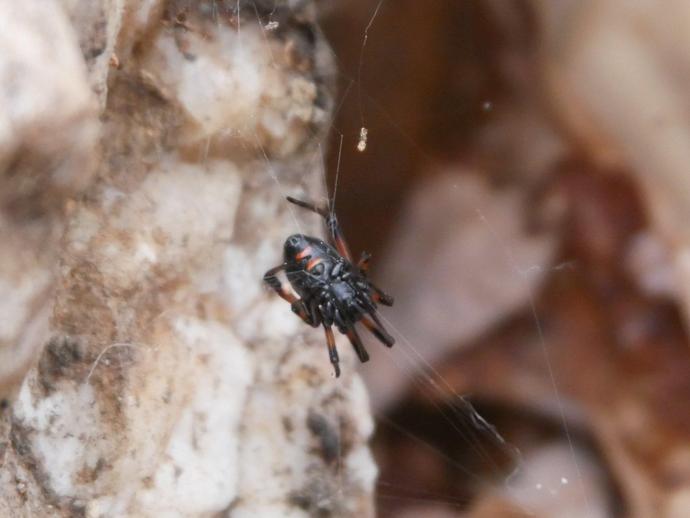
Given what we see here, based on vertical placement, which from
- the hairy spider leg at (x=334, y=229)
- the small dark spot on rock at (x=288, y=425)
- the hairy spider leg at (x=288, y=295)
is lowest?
the small dark spot on rock at (x=288, y=425)

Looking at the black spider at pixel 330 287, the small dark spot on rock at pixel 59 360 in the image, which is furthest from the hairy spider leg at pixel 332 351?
the small dark spot on rock at pixel 59 360

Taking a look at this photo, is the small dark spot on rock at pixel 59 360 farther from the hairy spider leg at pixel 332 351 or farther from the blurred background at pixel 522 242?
the blurred background at pixel 522 242

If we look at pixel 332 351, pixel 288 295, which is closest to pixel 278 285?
pixel 288 295

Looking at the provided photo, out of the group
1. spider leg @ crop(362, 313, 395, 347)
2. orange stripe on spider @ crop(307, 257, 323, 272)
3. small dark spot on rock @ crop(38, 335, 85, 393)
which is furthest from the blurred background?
small dark spot on rock @ crop(38, 335, 85, 393)

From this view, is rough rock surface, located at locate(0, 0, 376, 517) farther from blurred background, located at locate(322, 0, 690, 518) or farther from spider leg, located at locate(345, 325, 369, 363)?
blurred background, located at locate(322, 0, 690, 518)

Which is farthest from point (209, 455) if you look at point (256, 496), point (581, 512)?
point (581, 512)

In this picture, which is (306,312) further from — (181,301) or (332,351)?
(181,301)
